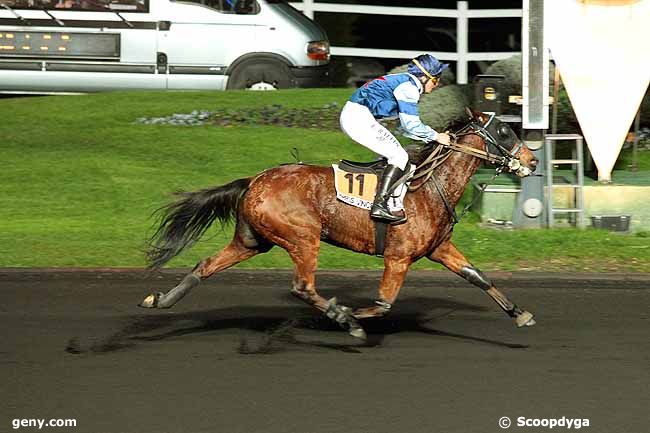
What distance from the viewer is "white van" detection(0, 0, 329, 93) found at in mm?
20375

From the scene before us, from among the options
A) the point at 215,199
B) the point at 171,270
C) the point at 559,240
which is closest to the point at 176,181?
the point at 171,270

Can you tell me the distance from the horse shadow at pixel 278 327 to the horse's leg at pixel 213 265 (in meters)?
0.29

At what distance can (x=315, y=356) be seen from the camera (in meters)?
8.99

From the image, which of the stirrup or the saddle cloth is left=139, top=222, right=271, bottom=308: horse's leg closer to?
the saddle cloth

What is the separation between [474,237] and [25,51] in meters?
9.85

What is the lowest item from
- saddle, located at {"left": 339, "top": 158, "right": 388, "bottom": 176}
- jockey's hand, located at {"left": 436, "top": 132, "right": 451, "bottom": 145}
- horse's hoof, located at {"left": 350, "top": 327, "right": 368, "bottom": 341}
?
horse's hoof, located at {"left": 350, "top": 327, "right": 368, "bottom": 341}

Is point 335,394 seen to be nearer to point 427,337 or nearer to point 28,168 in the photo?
point 427,337

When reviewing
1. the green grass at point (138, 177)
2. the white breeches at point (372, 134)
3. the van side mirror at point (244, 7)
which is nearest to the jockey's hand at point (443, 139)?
the white breeches at point (372, 134)

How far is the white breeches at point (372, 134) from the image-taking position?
30.5 feet

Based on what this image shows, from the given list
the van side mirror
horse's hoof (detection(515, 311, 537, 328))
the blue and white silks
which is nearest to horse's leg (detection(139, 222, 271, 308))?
the blue and white silks

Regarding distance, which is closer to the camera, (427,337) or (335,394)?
(335,394)

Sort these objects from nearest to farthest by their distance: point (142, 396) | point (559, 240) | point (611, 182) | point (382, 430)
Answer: point (382, 430) → point (142, 396) → point (559, 240) → point (611, 182)

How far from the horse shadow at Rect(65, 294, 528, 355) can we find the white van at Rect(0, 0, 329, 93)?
10096 millimetres

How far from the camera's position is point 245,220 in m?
9.51
